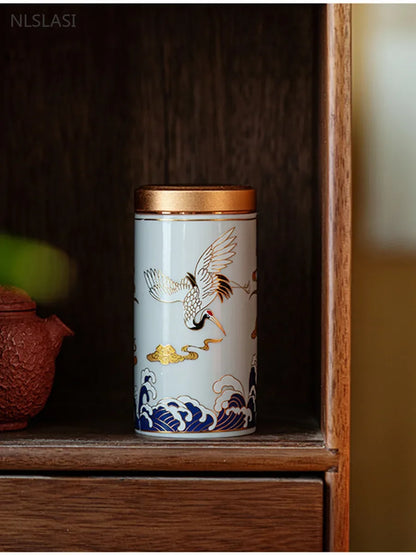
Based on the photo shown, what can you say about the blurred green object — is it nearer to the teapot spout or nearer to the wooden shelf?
the teapot spout

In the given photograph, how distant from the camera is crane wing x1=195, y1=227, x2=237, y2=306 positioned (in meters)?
0.79

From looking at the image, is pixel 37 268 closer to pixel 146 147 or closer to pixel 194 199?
pixel 146 147

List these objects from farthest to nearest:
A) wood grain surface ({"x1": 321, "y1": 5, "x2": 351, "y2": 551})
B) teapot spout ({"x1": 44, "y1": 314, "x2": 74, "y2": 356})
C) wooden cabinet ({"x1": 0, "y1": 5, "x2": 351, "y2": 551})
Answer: wooden cabinet ({"x1": 0, "y1": 5, "x2": 351, "y2": 551})
teapot spout ({"x1": 44, "y1": 314, "x2": 74, "y2": 356})
wood grain surface ({"x1": 321, "y1": 5, "x2": 351, "y2": 551})

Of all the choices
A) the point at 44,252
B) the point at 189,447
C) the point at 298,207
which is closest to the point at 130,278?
the point at 44,252

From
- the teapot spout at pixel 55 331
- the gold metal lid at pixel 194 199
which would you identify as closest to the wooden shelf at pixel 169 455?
the teapot spout at pixel 55 331

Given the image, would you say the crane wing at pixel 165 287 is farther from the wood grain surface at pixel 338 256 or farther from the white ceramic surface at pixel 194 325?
the wood grain surface at pixel 338 256

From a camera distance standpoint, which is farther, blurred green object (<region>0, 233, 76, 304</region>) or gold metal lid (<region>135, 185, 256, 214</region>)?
blurred green object (<region>0, 233, 76, 304</region>)

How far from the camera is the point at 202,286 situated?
2.60 feet

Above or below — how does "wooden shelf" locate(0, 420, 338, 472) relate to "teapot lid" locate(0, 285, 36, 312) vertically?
below

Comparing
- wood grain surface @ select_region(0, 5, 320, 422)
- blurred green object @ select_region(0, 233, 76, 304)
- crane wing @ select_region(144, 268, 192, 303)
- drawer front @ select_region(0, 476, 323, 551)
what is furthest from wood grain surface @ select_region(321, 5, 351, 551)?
blurred green object @ select_region(0, 233, 76, 304)

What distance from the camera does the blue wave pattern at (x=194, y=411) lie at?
0.80 metres

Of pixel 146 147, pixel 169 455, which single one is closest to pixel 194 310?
pixel 169 455

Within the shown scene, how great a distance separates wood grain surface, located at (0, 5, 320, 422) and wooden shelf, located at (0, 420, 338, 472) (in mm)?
238

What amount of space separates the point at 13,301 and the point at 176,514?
0.84 feet
